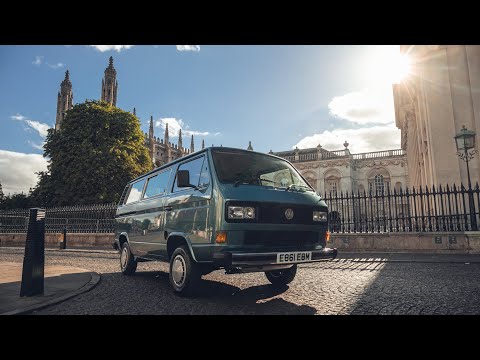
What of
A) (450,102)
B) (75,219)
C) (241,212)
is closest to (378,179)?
(450,102)

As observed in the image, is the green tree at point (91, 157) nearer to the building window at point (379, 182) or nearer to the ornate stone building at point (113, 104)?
the ornate stone building at point (113, 104)

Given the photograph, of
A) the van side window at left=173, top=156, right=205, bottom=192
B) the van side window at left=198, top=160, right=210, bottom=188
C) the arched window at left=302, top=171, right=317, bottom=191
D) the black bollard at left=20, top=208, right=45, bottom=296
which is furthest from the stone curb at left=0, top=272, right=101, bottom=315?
the arched window at left=302, top=171, right=317, bottom=191

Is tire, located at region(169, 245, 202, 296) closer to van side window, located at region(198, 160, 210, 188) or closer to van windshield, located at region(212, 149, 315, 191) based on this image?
van side window, located at region(198, 160, 210, 188)

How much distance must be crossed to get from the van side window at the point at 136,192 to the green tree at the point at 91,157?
69.2 ft

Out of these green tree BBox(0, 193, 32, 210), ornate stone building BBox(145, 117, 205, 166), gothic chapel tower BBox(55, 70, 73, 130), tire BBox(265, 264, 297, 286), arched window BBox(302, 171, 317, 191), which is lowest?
tire BBox(265, 264, 297, 286)

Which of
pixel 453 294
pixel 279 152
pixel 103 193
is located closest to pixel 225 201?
pixel 453 294

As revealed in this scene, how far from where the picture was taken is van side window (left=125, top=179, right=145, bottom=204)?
247 inches

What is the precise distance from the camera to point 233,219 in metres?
3.65

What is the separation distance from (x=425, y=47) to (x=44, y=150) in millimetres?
30729

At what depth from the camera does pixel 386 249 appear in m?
10.9

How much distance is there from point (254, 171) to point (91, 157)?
25.5m

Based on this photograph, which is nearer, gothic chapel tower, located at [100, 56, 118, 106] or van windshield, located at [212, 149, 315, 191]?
van windshield, located at [212, 149, 315, 191]

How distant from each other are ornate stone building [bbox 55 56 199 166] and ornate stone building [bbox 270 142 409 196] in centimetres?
3101
